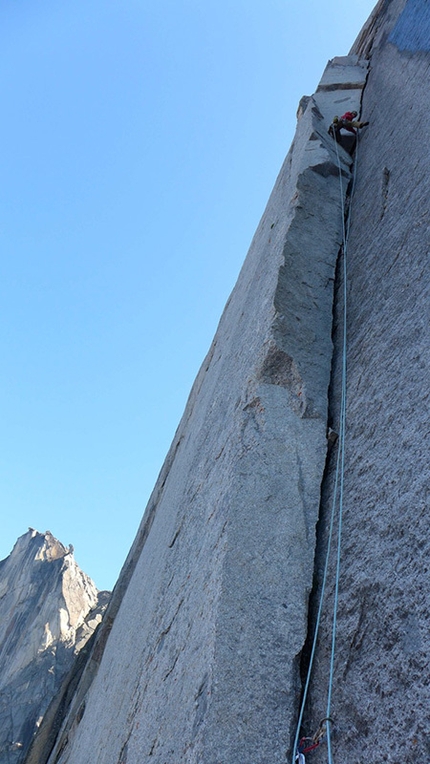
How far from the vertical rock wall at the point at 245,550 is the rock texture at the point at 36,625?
12.0 metres

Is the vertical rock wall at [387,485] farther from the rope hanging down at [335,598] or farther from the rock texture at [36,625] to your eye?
the rock texture at [36,625]

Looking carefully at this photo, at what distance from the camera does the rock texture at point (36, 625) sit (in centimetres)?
1502

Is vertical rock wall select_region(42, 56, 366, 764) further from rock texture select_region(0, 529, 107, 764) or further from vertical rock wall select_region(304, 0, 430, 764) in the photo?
rock texture select_region(0, 529, 107, 764)

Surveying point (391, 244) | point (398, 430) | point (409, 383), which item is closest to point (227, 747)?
point (398, 430)

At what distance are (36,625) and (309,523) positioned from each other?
19.7m

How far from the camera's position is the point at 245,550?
82.7 inches

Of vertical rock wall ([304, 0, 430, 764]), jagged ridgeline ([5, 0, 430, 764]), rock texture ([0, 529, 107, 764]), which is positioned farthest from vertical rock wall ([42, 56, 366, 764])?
rock texture ([0, 529, 107, 764])

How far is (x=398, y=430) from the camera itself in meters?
2.08

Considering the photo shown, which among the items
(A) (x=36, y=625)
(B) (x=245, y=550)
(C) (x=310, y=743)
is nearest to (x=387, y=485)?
(B) (x=245, y=550)

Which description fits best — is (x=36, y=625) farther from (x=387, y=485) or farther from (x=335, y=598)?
(x=387, y=485)

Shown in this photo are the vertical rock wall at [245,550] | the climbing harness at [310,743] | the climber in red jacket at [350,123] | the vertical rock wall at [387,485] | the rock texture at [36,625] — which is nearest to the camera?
the vertical rock wall at [387,485]

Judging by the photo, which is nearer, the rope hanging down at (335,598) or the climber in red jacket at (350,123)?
the rope hanging down at (335,598)

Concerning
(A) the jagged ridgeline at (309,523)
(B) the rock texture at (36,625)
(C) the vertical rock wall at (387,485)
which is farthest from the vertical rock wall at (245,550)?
(B) the rock texture at (36,625)

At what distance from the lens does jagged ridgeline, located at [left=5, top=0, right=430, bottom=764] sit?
1.65 meters
